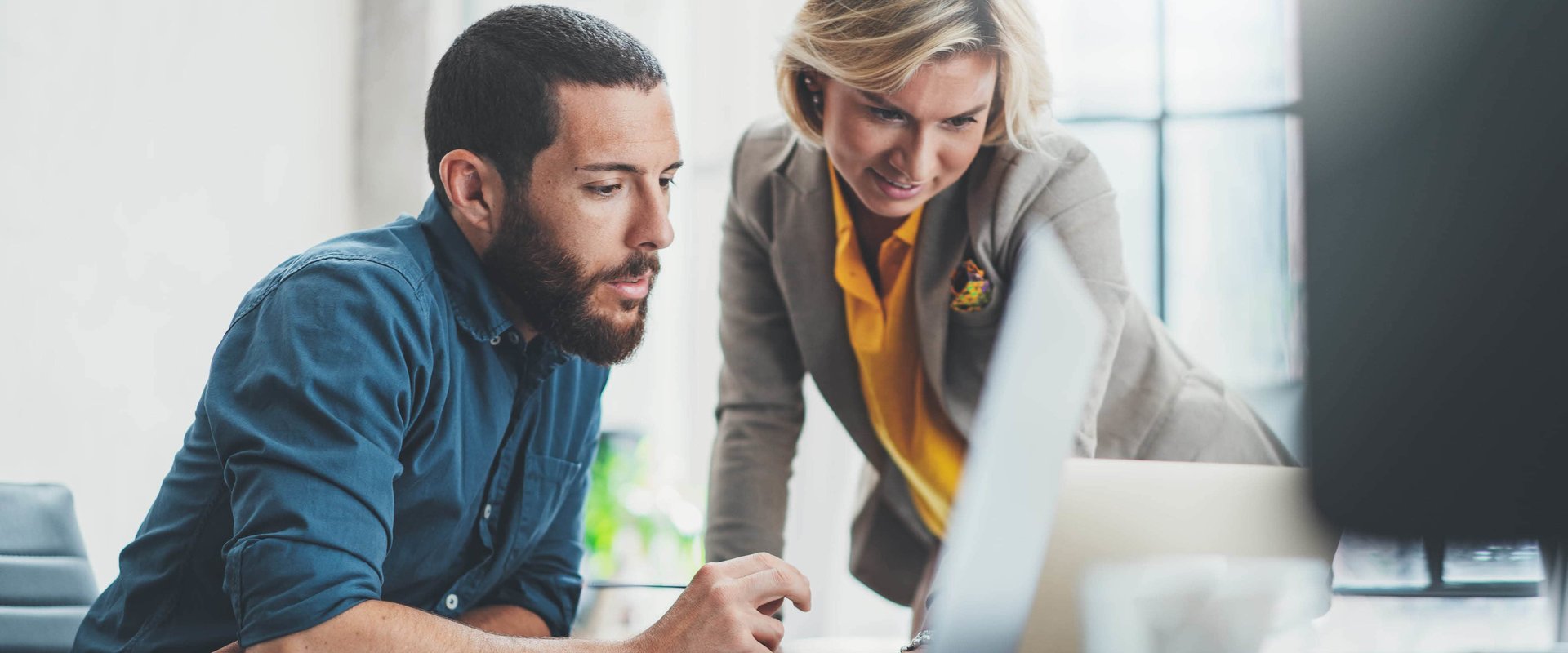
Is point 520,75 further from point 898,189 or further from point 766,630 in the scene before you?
point 766,630

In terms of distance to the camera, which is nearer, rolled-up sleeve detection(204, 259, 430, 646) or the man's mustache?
rolled-up sleeve detection(204, 259, 430, 646)

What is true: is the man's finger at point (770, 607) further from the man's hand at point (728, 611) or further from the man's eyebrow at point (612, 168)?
the man's eyebrow at point (612, 168)

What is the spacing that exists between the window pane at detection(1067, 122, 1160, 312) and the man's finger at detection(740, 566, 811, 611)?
9.29ft

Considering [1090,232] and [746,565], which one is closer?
[746,565]

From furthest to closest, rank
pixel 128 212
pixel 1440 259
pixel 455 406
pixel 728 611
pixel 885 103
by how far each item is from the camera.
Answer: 1. pixel 128 212
2. pixel 885 103
3. pixel 455 406
4. pixel 728 611
5. pixel 1440 259

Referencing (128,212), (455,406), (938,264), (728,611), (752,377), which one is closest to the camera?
(728,611)

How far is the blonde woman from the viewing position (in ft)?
4.45

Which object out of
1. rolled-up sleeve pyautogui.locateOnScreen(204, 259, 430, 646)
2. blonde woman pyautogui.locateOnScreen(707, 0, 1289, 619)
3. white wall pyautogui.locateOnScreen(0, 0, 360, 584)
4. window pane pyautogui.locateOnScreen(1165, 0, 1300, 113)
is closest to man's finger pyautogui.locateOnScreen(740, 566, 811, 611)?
rolled-up sleeve pyautogui.locateOnScreen(204, 259, 430, 646)

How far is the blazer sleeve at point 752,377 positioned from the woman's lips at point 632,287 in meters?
0.33

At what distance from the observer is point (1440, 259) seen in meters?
Result: 0.37

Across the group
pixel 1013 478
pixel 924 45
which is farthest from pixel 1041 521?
pixel 924 45

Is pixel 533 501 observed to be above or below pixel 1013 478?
below

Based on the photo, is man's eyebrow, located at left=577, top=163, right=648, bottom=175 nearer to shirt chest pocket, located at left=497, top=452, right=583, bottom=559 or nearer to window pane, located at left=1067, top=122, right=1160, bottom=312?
shirt chest pocket, located at left=497, top=452, right=583, bottom=559

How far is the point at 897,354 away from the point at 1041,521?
38.4 inches
